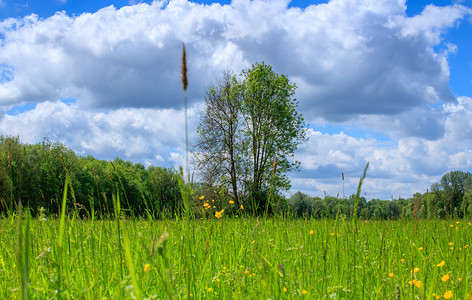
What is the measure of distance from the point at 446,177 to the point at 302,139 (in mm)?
15774

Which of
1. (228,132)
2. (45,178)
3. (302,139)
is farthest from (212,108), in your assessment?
(45,178)

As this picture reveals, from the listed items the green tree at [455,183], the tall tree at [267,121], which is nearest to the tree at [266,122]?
the tall tree at [267,121]

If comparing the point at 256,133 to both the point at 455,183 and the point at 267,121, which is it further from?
the point at 455,183

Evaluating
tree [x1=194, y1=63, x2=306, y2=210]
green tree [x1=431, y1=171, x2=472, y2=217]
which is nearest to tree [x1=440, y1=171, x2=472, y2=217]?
green tree [x1=431, y1=171, x2=472, y2=217]

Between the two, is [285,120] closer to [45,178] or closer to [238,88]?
[238,88]

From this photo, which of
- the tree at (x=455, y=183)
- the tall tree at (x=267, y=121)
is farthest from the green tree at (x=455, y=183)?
the tall tree at (x=267, y=121)

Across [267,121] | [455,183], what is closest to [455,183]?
[455,183]

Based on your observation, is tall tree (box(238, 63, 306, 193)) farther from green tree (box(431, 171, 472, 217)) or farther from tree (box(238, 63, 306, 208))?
green tree (box(431, 171, 472, 217))

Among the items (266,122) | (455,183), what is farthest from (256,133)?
(455,183)

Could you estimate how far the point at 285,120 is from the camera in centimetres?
2534

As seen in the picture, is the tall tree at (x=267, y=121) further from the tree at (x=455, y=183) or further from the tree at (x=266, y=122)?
the tree at (x=455, y=183)

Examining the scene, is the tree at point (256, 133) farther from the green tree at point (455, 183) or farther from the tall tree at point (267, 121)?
the green tree at point (455, 183)

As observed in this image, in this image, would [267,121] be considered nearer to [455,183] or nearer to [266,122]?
[266,122]

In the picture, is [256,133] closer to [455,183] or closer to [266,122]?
[266,122]
